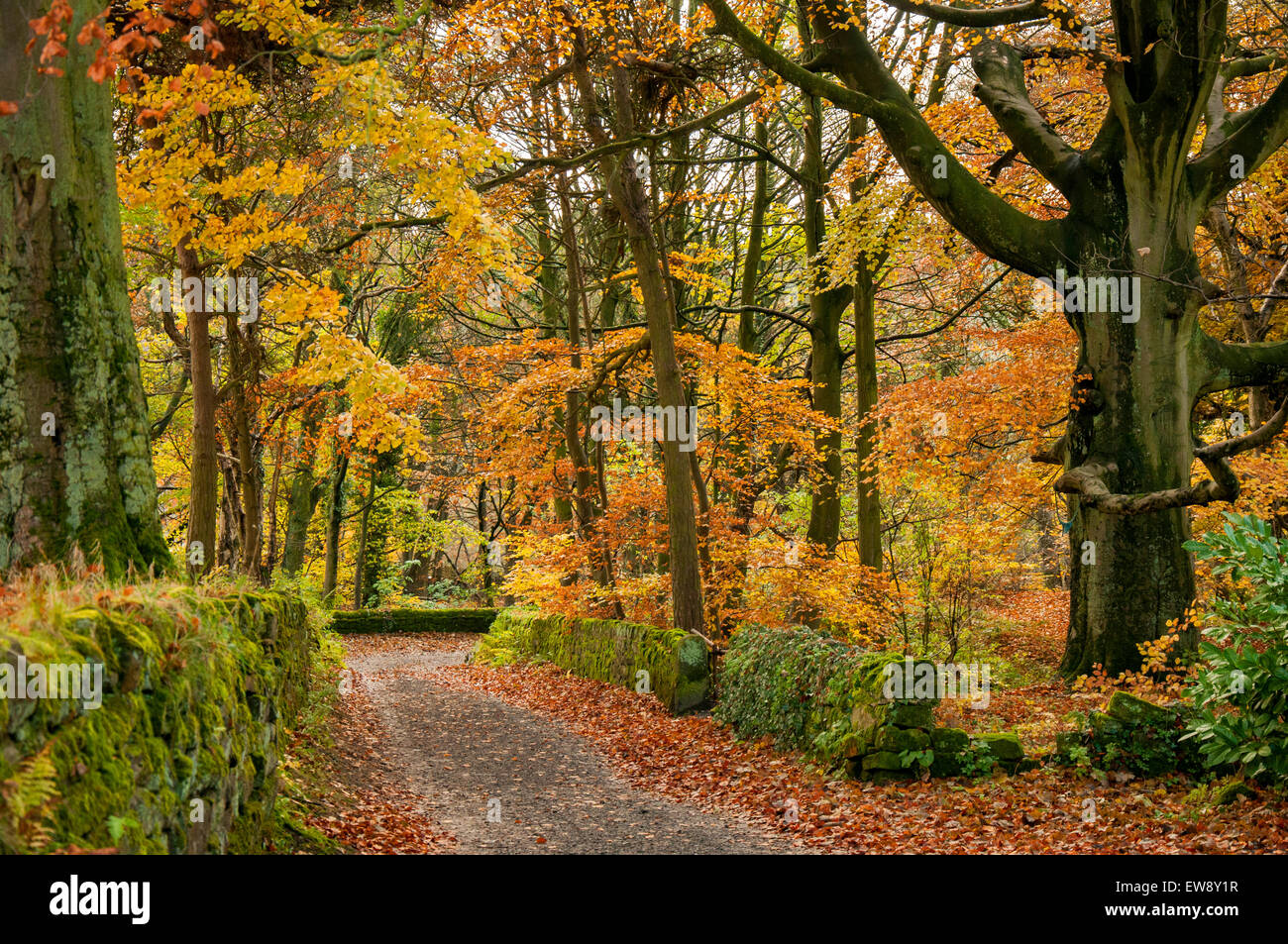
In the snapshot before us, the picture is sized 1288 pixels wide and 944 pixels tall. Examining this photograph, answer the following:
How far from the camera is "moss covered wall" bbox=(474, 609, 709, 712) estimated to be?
1110 cm

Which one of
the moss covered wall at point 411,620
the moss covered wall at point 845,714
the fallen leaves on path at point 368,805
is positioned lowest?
the moss covered wall at point 411,620

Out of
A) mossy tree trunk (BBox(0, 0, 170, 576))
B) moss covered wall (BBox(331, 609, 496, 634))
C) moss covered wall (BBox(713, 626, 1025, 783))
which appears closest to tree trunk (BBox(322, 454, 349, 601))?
moss covered wall (BBox(331, 609, 496, 634))

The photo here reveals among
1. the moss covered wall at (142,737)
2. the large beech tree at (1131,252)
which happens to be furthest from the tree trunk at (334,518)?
the moss covered wall at (142,737)

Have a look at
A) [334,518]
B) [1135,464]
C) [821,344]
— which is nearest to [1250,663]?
[1135,464]

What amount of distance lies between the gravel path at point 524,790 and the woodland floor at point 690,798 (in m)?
0.03

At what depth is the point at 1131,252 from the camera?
883 cm

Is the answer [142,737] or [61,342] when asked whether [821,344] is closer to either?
[61,342]

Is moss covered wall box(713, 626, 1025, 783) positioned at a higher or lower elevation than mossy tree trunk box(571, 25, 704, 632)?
lower

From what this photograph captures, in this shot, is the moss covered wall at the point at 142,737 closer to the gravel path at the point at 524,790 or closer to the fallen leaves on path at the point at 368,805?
the fallen leaves on path at the point at 368,805

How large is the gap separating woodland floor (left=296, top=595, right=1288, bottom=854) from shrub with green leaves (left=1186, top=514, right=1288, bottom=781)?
13.8 inches

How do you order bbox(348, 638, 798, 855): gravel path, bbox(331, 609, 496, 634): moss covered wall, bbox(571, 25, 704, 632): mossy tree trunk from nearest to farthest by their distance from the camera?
bbox(348, 638, 798, 855): gravel path → bbox(571, 25, 704, 632): mossy tree trunk → bbox(331, 609, 496, 634): moss covered wall

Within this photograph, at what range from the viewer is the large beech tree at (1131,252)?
8.48 meters
